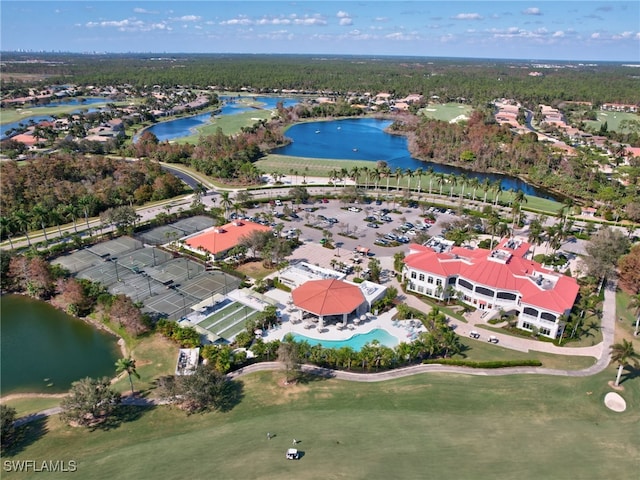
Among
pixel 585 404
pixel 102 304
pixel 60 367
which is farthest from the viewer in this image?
pixel 102 304

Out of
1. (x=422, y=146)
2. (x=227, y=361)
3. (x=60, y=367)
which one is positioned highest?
(x=422, y=146)

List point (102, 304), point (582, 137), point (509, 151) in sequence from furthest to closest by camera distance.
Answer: point (582, 137)
point (509, 151)
point (102, 304)

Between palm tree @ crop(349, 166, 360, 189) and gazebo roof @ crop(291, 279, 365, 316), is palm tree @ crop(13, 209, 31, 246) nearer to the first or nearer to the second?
gazebo roof @ crop(291, 279, 365, 316)

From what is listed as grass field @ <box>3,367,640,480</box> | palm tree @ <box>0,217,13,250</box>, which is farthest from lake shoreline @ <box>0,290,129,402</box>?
palm tree @ <box>0,217,13,250</box>

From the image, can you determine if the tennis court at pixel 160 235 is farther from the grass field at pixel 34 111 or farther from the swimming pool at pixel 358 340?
the grass field at pixel 34 111

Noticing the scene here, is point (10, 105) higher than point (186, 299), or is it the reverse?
point (10, 105)

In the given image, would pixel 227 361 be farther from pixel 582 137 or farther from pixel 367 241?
pixel 582 137

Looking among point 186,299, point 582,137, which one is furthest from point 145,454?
point 582,137
